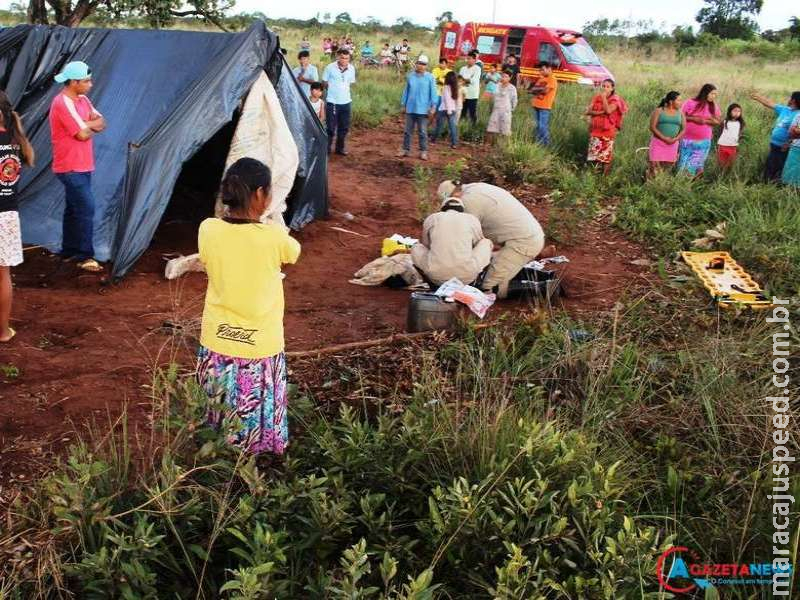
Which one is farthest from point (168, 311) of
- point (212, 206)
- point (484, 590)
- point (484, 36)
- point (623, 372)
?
point (484, 36)

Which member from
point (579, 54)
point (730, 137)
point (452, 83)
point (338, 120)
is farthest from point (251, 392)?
point (579, 54)

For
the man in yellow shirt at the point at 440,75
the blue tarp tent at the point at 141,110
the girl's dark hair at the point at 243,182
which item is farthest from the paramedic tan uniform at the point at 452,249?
the man in yellow shirt at the point at 440,75

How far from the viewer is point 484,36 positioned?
18469 millimetres

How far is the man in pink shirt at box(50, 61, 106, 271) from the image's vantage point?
520 cm

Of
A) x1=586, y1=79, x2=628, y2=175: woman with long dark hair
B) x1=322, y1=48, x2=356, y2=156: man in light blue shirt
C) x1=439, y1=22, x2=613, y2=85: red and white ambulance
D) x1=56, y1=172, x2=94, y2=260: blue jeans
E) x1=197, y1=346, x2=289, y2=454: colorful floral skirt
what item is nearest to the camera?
x1=197, y1=346, x2=289, y2=454: colorful floral skirt

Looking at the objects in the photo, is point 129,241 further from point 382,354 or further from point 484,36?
point 484,36

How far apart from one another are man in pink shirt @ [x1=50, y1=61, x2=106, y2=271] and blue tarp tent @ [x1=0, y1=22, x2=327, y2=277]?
0.23 metres

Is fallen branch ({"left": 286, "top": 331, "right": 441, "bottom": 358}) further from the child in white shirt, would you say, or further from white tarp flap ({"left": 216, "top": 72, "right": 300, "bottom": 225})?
the child in white shirt

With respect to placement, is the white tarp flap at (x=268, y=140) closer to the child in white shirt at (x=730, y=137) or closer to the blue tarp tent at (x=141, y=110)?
the blue tarp tent at (x=141, y=110)

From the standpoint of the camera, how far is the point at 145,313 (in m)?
4.95

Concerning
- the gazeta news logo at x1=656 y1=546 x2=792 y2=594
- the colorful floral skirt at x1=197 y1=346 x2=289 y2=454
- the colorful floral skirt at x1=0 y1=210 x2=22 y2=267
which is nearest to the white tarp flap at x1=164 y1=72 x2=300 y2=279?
the colorful floral skirt at x1=0 y1=210 x2=22 y2=267

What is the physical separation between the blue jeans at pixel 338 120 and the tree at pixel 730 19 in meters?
31.9

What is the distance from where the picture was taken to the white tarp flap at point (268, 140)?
→ 594 cm

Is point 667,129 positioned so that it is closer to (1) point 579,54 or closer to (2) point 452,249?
(2) point 452,249
